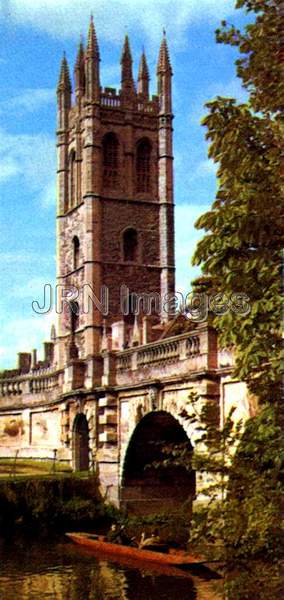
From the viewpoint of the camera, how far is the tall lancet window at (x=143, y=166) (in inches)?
2474

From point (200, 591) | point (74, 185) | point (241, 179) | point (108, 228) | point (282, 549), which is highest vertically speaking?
point (74, 185)

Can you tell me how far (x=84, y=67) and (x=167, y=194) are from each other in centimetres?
1144

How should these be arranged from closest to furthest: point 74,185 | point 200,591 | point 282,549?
point 282,549
point 200,591
point 74,185

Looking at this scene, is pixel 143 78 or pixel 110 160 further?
pixel 143 78

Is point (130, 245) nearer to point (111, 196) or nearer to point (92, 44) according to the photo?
point (111, 196)

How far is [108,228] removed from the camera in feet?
197

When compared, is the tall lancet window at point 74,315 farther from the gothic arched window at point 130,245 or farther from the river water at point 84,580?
the river water at point 84,580

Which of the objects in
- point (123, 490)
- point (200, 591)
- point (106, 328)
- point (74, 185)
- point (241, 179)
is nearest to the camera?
point (241, 179)

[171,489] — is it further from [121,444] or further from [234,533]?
[234,533]

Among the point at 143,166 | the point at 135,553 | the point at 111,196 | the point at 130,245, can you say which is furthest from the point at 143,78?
the point at 135,553

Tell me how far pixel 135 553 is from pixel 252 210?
1643 centimetres

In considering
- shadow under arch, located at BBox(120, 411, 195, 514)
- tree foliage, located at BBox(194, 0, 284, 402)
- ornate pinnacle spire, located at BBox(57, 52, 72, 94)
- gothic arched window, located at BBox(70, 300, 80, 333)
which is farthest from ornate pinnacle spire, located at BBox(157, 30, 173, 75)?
tree foliage, located at BBox(194, 0, 284, 402)

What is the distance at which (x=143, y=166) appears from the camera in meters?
63.8

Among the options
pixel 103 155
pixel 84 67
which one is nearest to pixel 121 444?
pixel 103 155
